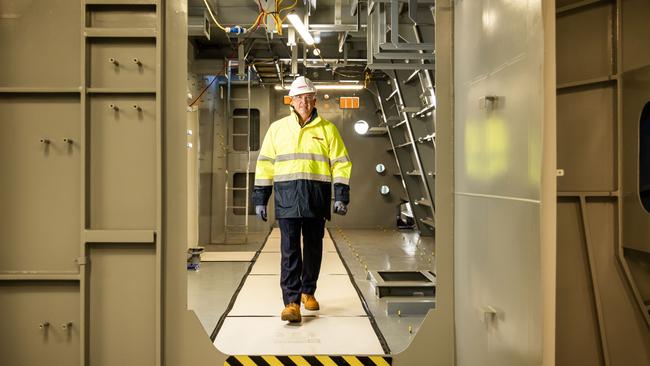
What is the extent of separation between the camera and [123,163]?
2799mm

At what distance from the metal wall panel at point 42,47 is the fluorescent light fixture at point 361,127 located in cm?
949

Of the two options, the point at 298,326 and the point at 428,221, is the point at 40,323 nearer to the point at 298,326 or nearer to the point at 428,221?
the point at 298,326

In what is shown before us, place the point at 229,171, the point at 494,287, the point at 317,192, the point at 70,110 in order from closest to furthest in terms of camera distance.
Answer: the point at 494,287 → the point at 70,110 → the point at 317,192 → the point at 229,171

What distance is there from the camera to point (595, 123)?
2.58 meters

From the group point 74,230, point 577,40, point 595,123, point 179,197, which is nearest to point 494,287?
point 595,123

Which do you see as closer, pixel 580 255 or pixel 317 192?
pixel 580 255

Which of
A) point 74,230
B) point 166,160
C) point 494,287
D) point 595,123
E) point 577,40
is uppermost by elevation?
point 577,40

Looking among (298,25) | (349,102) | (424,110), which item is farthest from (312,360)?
(349,102)

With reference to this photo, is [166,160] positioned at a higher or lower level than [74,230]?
higher

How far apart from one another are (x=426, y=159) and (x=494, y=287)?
6.49m

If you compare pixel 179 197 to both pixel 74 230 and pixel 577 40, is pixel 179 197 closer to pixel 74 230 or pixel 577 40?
pixel 74 230

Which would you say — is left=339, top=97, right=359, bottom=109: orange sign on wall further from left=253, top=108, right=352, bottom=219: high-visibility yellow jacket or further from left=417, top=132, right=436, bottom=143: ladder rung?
left=253, top=108, right=352, bottom=219: high-visibility yellow jacket

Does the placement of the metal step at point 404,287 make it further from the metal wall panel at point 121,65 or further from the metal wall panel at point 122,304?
the metal wall panel at point 121,65

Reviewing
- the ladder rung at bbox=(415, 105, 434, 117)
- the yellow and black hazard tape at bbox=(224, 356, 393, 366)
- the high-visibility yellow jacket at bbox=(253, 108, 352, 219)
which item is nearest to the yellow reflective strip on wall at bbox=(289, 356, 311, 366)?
the yellow and black hazard tape at bbox=(224, 356, 393, 366)
